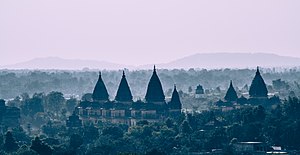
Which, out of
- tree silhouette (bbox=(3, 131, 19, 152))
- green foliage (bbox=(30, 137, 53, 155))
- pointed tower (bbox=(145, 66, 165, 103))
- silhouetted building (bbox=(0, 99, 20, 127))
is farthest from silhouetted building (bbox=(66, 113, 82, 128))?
green foliage (bbox=(30, 137, 53, 155))

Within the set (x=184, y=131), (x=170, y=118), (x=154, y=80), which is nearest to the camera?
(x=184, y=131)

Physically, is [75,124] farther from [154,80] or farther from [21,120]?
[21,120]

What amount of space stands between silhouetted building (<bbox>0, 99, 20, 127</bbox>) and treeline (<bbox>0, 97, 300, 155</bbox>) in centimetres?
1181

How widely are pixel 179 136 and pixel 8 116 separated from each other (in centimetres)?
3280

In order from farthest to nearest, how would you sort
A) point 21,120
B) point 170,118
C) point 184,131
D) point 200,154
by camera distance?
point 21,120 → point 170,118 → point 184,131 → point 200,154

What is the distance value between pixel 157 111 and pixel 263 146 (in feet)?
91.0

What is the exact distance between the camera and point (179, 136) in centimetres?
10888

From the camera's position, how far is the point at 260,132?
10912 centimetres

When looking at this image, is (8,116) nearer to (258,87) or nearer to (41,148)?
(258,87)

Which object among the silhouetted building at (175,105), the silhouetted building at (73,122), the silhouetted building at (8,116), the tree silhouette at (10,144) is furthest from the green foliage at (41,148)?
the silhouetted building at (8,116)

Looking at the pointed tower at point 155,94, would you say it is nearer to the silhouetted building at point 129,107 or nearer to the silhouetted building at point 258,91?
the silhouetted building at point 129,107

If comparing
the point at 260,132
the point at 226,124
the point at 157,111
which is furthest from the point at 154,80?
the point at 260,132

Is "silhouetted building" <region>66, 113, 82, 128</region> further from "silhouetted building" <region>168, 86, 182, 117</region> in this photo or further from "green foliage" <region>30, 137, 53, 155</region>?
"green foliage" <region>30, 137, 53, 155</region>

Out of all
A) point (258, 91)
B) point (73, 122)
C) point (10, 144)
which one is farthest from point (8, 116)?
point (10, 144)
